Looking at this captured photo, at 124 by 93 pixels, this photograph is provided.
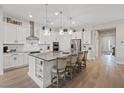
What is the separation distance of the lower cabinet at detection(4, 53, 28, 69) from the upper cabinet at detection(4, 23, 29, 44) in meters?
0.76

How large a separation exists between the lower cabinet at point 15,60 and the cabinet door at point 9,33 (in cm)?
79

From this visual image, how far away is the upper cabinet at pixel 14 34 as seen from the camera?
19.2 feet

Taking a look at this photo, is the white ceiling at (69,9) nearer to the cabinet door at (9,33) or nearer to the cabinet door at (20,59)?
the cabinet door at (9,33)

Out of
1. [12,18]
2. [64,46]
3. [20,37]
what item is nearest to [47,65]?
[20,37]

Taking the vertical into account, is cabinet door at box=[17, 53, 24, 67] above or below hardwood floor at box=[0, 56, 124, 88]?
above

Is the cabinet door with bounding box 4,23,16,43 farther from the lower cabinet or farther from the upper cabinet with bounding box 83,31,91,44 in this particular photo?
the upper cabinet with bounding box 83,31,91,44

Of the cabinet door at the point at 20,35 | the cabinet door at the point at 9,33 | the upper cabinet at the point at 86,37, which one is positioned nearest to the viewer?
the cabinet door at the point at 9,33

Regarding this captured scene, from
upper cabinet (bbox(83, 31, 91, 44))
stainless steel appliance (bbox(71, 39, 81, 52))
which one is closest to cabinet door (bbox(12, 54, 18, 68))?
stainless steel appliance (bbox(71, 39, 81, 52))

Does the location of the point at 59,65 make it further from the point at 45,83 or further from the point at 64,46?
the point at 64,46

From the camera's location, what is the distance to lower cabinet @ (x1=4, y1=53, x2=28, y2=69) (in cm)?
554

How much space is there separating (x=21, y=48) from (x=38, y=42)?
54.8 inches

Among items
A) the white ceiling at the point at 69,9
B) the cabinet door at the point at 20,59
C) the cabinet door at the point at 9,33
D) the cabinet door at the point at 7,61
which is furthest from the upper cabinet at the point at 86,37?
the cabinet door at the point at 7,61

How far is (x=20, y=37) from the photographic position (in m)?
6.64

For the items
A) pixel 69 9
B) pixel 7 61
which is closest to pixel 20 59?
pixel 7 61
